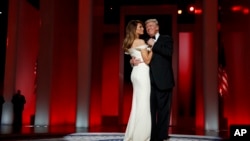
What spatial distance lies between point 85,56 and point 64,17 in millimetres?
2211

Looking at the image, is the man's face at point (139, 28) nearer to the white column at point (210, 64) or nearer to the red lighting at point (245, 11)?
the white column at point (210, 64)

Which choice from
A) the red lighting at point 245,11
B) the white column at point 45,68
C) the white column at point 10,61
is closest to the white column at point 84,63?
the white column at point 45,68

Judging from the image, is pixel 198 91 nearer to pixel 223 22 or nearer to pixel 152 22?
pixel 223 22

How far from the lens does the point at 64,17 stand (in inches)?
448

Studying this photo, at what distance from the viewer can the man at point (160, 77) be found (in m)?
4.39

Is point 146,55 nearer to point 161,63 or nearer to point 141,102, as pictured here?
point 161,63

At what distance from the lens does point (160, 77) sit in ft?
14.4

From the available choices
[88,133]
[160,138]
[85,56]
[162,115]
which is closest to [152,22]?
[162,115]

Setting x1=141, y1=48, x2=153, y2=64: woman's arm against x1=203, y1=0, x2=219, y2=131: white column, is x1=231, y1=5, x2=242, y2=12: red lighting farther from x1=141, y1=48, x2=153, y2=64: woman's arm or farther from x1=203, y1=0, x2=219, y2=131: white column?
x1=141, y1=48, x2=153, y2=64: woman's arm

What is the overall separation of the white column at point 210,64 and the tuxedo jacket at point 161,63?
528 cm

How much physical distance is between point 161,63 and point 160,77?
7.1 inches

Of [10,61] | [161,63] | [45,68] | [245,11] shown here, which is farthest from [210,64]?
[10,61]

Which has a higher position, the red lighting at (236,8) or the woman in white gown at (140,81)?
the red lighting at (236,8)

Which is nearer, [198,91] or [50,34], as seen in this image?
[50,34]
